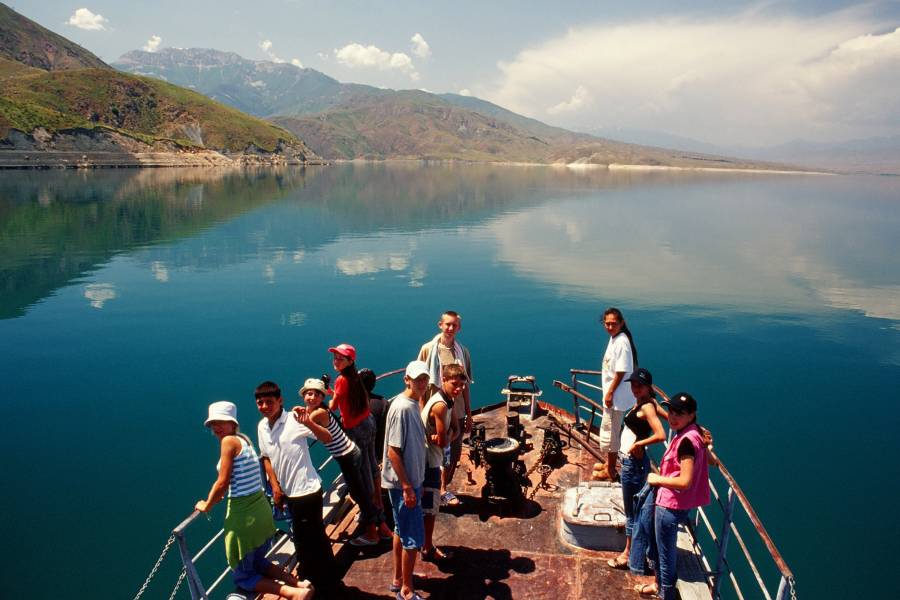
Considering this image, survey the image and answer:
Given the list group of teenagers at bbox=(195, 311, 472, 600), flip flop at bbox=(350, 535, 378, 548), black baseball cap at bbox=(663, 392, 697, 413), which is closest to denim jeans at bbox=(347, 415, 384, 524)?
group of teenagers at bbox=(195, 311, 472, 600)

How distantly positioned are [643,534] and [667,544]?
17.6 inches

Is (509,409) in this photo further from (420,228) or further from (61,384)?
(420,228)

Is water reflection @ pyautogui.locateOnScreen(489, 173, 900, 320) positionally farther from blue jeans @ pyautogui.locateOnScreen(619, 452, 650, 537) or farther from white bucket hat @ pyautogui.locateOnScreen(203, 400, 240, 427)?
white bucket hat @ pyautogui.locateOnScreen(203, 400, 240, 427)

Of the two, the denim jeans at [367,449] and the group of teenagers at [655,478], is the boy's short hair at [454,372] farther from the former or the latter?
the group of teenagers at [655,478]

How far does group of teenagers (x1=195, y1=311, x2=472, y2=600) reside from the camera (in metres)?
4.91

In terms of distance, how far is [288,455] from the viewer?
17.6 ft

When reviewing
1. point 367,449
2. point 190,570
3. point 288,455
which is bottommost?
point 190,570

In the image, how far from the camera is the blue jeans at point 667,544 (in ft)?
16.2

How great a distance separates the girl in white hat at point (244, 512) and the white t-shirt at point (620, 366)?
448 cm

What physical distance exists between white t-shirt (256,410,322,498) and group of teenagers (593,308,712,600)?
339 cm

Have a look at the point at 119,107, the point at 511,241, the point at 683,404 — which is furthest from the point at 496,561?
the point at 119,107

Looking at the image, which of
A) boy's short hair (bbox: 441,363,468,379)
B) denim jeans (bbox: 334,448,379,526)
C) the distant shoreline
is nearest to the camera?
boy's short hair (bbox: 441,363,468,379)

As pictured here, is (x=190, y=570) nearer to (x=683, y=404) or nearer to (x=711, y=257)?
(x=683, y=404)

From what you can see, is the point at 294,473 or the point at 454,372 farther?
the point at 454,372
